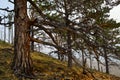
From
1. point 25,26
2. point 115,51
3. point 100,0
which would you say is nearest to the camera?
point 115,51

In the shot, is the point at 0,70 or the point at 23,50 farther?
the point at 0,70

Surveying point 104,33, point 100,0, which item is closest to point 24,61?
point 104,33

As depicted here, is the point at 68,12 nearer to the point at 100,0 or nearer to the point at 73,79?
the point at 100,0

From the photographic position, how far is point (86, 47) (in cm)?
1212

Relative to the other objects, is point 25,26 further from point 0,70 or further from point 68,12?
point 68,12

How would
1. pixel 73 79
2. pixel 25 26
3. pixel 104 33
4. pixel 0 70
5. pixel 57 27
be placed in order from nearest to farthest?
pixel 104 33
pixel 57 27
pixel 25 26
pixel 0 70
pixel 73 79

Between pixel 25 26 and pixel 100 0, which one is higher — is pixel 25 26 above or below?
below

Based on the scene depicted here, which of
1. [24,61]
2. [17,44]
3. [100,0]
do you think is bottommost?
[24,61]

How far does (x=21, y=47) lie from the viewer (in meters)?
13.1

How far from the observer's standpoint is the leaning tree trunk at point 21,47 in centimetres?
1305

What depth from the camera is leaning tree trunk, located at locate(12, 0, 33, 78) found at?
13.0 meters

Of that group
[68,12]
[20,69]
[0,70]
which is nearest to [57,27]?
[20,69]

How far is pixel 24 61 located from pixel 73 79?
3.47 metres

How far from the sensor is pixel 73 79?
15.3 meters
